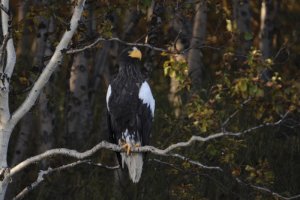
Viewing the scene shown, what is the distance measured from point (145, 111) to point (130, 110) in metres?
0.16

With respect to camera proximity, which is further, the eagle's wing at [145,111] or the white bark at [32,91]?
the eagle's wing at [145,111]

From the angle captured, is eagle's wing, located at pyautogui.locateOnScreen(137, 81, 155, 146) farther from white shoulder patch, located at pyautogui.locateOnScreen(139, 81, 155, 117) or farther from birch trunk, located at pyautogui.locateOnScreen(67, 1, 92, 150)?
birch trunk, located at pyautogui.locateOnScreen(67, 1, 92, 150)

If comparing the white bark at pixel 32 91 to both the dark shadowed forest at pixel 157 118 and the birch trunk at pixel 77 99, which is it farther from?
the birch trunk at pixel 77 99

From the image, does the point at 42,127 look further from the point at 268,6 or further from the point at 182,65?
the point at 268,6

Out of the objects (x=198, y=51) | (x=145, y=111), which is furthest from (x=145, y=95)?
(x=198, y=51)

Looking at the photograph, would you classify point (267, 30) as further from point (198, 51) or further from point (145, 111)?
point (145, 111)

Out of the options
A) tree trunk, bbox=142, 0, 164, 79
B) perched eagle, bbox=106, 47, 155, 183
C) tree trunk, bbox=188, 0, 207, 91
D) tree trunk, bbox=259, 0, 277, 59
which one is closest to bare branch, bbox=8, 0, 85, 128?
tree trunk, bbox=142, 0, 164, 79

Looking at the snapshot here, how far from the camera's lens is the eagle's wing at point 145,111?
905 centimetres

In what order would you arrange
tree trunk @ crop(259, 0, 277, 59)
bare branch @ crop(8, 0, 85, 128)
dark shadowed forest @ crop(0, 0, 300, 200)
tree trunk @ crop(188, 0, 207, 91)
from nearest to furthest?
bare branch @ crop(8, 0, 85, 128), dark shadowed forest @ crop(0, 0, 300, 200), tree trunk @ crop(188, 0, 207, 91), tree trunk @ crop(259, 0, 277, 59)

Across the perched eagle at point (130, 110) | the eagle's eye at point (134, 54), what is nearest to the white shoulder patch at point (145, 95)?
the perched eagle at point (130, 110)

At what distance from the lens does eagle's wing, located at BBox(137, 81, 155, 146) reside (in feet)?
29.7

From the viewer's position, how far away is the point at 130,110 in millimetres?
9117

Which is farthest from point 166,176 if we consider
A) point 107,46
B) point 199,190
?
point 107,46

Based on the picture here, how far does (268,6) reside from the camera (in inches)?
596
